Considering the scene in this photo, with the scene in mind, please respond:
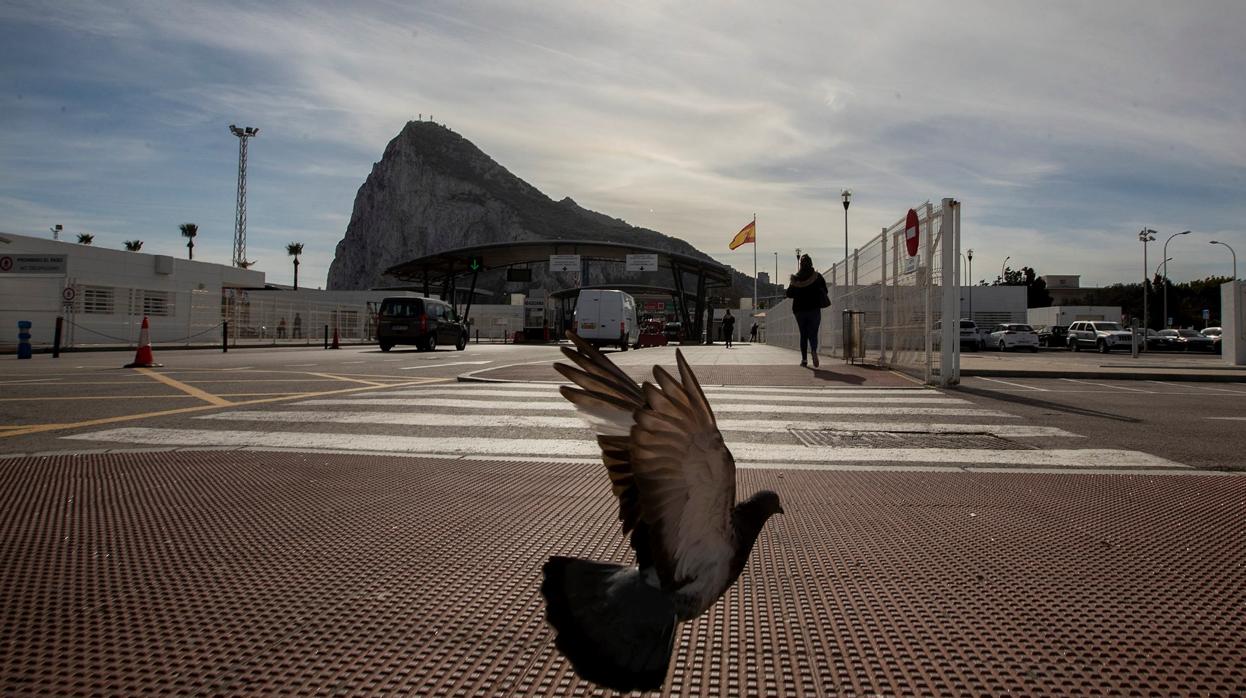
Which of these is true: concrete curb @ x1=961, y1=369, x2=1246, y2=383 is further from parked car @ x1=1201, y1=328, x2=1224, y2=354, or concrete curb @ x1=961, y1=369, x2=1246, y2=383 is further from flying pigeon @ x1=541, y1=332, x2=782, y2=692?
parked car @ x1=1201, y1=328, x2=1224, y2=354

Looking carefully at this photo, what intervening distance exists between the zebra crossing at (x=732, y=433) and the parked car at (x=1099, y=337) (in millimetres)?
33814

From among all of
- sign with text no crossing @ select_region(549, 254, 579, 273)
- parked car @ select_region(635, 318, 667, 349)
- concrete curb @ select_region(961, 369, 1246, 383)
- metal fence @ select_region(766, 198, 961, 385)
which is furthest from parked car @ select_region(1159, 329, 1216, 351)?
concrete curb @ select_region(961, 369, 1246, 383)

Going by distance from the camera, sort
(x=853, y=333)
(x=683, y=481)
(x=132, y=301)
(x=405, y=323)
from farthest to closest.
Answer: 1. (x=132, y=301)
2. (x=405, y=323)
3. (x=853, y=333)
4. (x=683, y=481)

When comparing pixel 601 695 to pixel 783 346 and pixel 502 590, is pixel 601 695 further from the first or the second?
pixel 783 346

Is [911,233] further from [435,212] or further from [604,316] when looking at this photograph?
[435,212]

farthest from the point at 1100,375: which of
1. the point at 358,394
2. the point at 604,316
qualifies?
the point at 604,316

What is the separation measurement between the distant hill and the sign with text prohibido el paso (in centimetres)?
14169

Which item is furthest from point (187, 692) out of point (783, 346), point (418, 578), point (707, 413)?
point (783, 346)

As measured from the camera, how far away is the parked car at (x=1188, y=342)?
43747 millimetres

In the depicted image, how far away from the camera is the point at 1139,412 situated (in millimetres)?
7832

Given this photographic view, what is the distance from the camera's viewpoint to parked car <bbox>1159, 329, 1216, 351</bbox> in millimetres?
43747

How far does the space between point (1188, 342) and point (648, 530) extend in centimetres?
5292

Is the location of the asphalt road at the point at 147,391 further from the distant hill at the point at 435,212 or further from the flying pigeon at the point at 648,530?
the distant hill at the point at 435,212

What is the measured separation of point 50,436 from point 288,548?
405 cm
